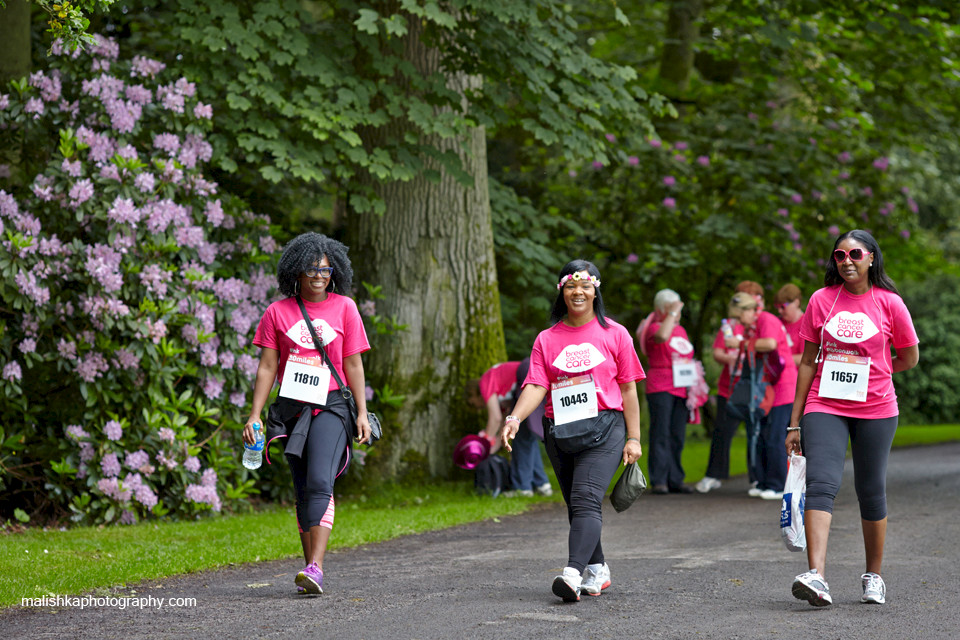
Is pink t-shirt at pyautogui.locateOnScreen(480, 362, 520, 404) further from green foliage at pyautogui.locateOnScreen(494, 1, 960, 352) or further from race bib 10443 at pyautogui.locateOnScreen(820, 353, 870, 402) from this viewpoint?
race bib 10443 at pyautogui.locateOnScreen(820, 353, 870, 402)

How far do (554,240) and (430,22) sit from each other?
234 inches

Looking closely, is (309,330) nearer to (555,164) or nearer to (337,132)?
(337,132)

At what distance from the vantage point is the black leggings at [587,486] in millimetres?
5789

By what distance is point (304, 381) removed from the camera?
614 cm

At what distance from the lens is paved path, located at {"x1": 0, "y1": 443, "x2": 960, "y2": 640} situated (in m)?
5.19

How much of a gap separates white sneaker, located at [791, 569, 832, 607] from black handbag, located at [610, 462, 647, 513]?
86 cm

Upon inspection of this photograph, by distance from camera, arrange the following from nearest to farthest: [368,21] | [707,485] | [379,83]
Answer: [368,21] → [379,83] → [707,485]

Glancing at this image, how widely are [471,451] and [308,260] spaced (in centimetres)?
533

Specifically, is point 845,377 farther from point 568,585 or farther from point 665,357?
point 665,357

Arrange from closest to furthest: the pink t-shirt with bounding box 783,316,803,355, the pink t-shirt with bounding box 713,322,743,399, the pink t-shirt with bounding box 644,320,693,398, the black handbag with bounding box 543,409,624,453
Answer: the black handbag with bounding box 543,409,624,453, the pink t-shirt with bounding box 783,316,803,355, the pink t-shirt with bounding box 713,322,743,399, the pink t-shirt with bounding box 644,320,693,398

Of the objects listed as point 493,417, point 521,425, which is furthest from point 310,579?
point 521,425

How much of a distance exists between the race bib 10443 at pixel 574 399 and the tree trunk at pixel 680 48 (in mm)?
11779

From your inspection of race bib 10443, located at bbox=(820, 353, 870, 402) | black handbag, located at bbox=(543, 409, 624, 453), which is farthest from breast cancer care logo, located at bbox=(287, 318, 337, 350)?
race bib 10443, located at bbox=(820, 353, 870, 402)

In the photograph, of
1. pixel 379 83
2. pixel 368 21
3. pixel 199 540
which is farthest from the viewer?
pixel 379 83
